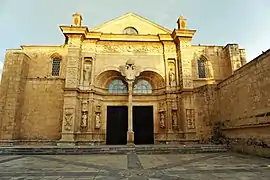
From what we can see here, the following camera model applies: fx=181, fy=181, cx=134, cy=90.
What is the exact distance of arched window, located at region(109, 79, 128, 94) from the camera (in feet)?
48.8

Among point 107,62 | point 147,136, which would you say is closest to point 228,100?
point 147,136

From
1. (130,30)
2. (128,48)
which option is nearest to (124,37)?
(128,48)

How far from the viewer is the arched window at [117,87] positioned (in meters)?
14.9

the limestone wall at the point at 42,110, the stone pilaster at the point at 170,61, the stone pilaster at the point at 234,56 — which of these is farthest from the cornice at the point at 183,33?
the limestone wall at the point at 42,110

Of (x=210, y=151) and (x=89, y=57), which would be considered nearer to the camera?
(x=210, y=151)

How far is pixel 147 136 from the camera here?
14.0 m

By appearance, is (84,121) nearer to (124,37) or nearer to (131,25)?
(124,37)

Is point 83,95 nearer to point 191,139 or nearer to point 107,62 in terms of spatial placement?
point 107,62

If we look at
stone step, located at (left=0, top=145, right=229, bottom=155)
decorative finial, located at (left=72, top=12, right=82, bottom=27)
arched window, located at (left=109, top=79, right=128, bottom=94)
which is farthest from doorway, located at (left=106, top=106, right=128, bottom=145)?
decorative finial, located at (left=72, top=12, right=82, bottom=27)

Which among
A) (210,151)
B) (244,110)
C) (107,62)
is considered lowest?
(210,151)

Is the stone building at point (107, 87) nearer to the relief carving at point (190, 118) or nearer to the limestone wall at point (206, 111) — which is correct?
the relief carving at point (190, 118)

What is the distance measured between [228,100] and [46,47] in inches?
582

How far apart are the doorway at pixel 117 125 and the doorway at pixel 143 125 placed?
79 cm

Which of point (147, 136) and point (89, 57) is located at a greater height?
point (89, 57)
